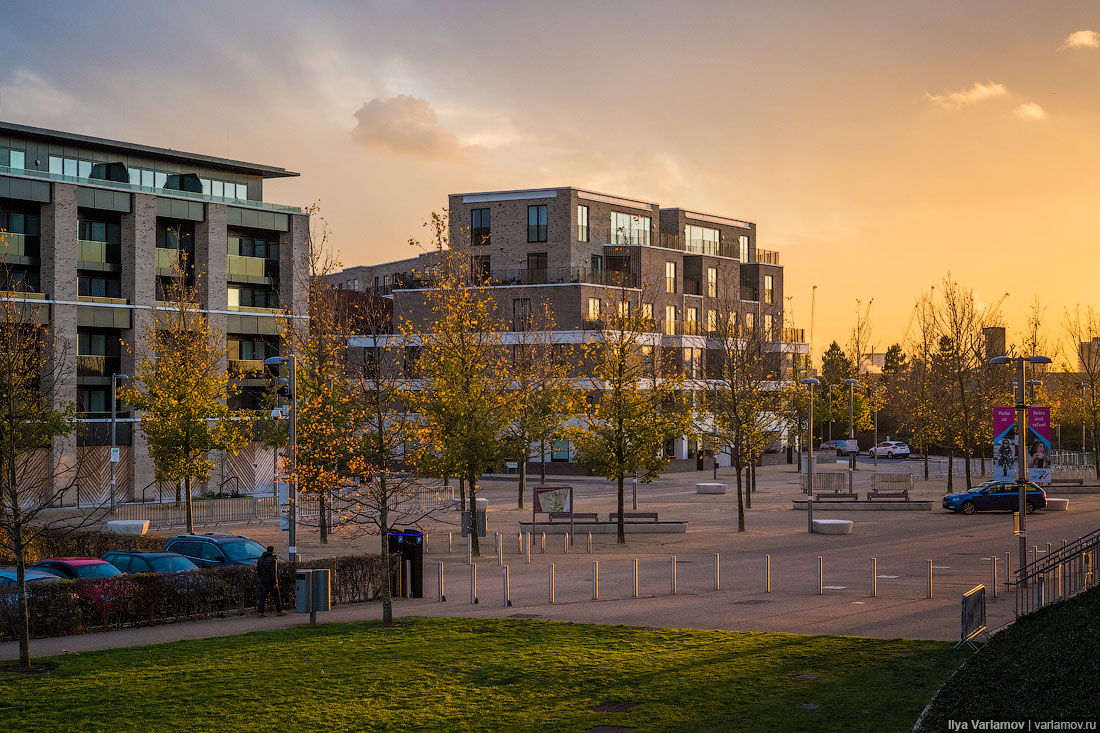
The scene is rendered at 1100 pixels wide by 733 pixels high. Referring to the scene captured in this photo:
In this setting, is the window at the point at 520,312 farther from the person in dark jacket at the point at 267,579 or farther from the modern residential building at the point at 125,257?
the person in dark jacket at the point at 267,579

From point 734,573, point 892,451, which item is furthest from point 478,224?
point 734,573

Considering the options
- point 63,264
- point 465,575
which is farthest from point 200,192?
point 465,575

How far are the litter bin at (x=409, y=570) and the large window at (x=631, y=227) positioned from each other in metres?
58.0

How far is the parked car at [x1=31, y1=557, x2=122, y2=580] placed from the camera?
78.3ft

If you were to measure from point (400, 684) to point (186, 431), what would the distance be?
26.7 m

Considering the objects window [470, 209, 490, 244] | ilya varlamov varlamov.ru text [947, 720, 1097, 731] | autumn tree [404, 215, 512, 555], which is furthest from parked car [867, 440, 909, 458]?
ilya varlamov varlamov.ru text [947, 720, 1097, 731]

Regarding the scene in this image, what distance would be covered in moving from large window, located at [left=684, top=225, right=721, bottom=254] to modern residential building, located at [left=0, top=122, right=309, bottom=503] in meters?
37.0

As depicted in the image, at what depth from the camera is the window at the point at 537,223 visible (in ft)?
256

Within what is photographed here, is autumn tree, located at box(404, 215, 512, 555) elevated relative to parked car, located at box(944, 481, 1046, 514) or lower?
elevated

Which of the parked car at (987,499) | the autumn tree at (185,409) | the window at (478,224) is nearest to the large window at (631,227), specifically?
the window at (478,224)

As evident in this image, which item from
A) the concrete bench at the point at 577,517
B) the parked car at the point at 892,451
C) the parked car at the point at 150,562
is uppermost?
the parked car at the point at 150,562

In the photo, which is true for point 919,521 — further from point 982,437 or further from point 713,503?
point 982,437

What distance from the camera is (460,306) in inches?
1375

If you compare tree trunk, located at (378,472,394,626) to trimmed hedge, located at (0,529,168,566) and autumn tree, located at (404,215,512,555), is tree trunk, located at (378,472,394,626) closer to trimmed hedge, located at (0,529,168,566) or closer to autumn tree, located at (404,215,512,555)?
autumn tree, located at (404,215,512,555)
